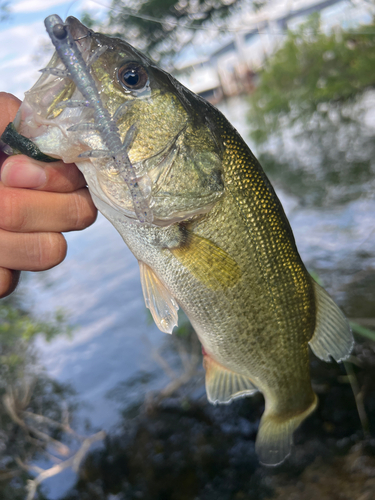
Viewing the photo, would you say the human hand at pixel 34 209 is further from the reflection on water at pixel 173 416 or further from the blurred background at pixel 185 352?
the reflection on water at pixel 173 416

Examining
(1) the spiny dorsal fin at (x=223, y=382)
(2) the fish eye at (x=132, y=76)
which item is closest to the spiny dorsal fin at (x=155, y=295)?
(1) the spiny dorsal fin at (x=223, y=382)

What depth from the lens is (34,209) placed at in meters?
1.09

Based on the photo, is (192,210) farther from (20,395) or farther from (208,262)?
(20,395)

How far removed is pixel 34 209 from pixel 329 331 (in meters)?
1.14

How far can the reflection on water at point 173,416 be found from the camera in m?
2.93

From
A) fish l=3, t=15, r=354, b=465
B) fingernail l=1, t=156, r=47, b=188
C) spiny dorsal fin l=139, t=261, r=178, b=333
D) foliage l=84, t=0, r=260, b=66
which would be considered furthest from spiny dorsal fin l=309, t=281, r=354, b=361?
foliage l=84, t=0, r=260, b=66

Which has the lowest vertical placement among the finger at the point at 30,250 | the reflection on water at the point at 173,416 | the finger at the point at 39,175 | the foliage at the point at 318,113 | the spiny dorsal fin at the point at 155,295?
the reflection on water at the point at 173,416

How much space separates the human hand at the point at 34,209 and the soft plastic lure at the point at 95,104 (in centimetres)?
23

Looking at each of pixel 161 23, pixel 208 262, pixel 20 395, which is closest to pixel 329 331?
pixel 208 262

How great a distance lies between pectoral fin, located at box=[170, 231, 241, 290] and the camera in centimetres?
116

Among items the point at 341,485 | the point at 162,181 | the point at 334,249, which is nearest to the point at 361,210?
the point at 334,249

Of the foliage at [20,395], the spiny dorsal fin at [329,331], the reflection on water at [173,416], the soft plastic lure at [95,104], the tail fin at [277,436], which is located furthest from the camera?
the foliage at [20,395]

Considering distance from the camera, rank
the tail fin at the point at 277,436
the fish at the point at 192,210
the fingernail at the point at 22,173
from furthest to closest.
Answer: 1. the tail fin at the point at 277,436
2. the fingernail at the point at 22,173
3. the fish at the point at 192,210

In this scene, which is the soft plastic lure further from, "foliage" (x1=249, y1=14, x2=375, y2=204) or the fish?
"foliage" (x1=249, y1=14, x2=375, y2=204)
